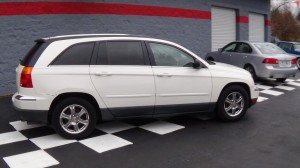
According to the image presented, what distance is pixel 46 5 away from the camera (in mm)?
9758

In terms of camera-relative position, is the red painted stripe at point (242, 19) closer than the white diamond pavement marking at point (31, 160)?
No

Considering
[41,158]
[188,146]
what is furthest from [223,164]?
[41,158]

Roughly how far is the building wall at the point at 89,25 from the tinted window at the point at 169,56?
504 centimetres

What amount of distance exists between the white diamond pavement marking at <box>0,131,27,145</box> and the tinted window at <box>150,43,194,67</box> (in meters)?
2.61

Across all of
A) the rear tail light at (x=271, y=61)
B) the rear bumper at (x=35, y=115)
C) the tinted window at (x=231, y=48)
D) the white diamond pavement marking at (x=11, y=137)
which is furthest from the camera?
the tinted window at (x=231, y=48)

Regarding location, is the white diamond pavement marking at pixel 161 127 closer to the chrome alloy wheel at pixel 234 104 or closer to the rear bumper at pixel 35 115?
the chrome alloy wheel at pixel 234 104

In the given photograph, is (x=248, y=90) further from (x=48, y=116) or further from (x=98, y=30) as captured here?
(x=98, y=30)

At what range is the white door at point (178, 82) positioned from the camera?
19.2 feet

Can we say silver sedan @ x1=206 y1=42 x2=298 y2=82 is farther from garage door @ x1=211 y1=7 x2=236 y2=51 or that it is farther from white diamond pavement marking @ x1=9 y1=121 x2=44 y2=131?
white diamond pavement marking @ x1=9 y1=121 x2=44 y2=131

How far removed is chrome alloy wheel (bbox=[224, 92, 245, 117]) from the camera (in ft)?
21.3

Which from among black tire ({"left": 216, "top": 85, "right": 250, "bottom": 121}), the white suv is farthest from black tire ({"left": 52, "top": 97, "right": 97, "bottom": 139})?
black tire ({"left": 216, "top": 85, "right": 250, "bottom": 121})

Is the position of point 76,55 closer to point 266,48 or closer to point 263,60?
point 263,60

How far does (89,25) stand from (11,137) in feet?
18.9

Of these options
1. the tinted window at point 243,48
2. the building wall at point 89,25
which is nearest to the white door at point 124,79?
the building wall at point 89,25
